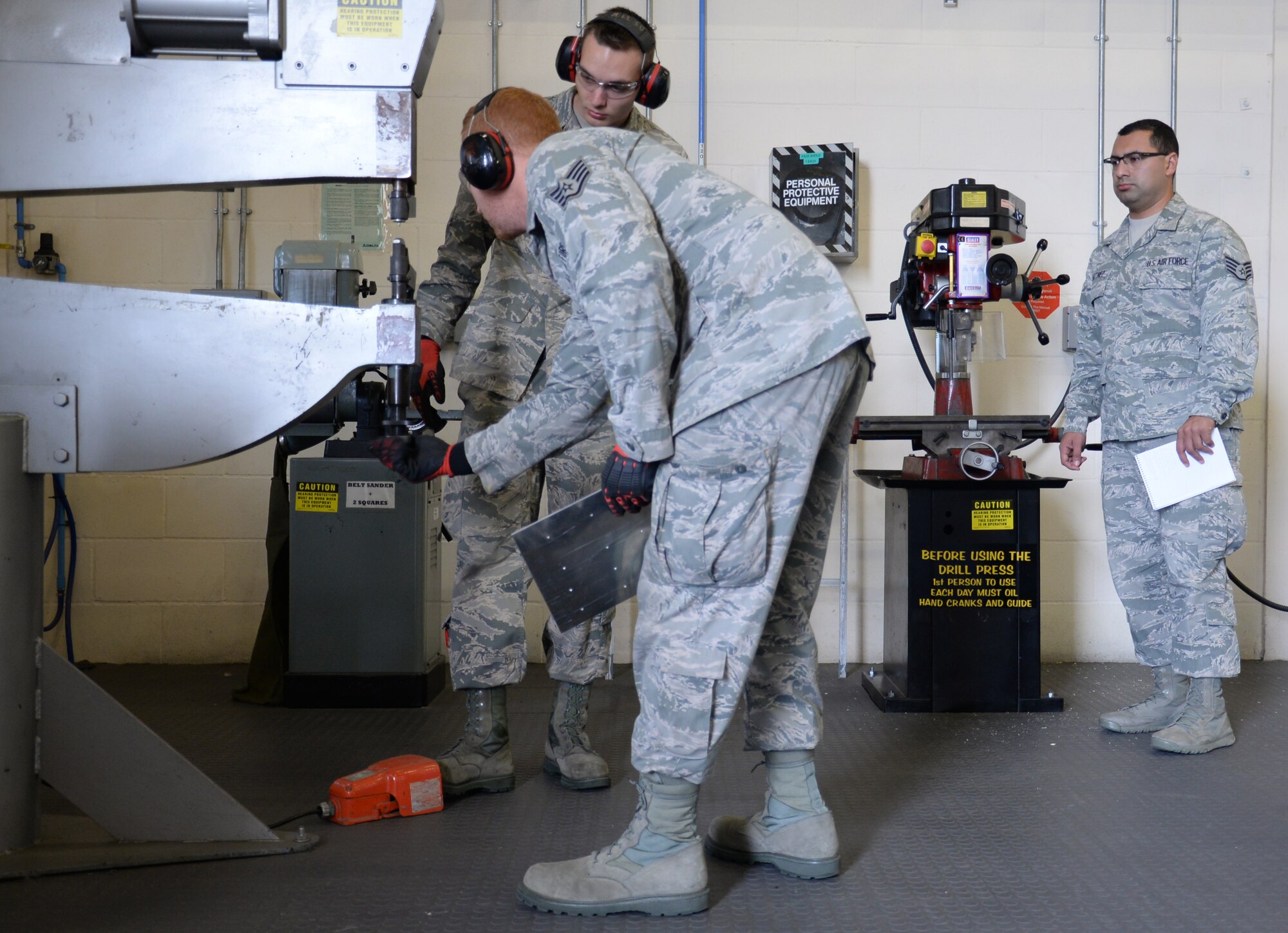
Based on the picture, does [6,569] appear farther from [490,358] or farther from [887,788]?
[887,788]

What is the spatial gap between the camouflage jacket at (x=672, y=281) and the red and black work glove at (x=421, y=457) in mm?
352

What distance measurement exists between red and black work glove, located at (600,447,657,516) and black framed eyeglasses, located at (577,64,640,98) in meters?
0.94

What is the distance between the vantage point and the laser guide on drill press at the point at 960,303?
2980 millimetres

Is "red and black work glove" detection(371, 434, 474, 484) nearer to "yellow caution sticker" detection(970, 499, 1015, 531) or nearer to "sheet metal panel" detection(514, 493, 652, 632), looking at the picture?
"sheet metal panel" detection(514, 493, 652, 632)

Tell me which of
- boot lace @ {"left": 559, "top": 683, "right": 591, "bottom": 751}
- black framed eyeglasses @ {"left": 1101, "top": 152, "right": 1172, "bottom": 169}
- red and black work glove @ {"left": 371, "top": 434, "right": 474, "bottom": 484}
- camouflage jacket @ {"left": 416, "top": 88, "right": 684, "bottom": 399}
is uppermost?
black framed eyeglasses @ {"left": 1101, "top": 152, "right": 1172, "bottom": 169}

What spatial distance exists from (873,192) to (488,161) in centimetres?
235

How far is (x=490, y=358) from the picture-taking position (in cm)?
223

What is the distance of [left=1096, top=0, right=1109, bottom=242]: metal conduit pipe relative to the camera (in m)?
3.69

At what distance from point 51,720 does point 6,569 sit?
28 cm

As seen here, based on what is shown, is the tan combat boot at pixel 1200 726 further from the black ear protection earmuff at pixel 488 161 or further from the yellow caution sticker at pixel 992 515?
the black ear protection earmuff at pixel 488 161

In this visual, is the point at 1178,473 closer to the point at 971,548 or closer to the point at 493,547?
the point at 971,548

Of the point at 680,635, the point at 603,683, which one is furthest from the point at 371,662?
the point at 680,635

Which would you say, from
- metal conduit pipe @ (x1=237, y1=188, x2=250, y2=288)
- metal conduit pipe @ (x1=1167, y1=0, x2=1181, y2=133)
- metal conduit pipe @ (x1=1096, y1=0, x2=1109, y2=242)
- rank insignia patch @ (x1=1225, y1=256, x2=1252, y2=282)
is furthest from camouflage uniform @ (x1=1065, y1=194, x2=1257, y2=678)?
metal conduit pipe @ (x1=237, y1=188, x2=250, y2=288)

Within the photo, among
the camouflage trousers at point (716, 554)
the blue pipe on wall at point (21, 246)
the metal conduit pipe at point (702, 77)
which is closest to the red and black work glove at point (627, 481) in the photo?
the camouflage trousers at point (716, 554)
